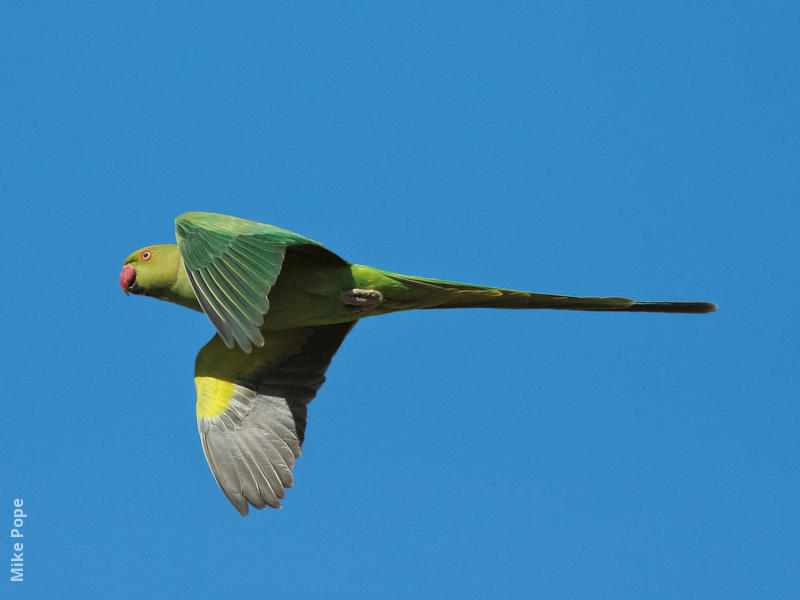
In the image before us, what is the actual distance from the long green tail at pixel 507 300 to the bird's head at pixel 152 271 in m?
1.92

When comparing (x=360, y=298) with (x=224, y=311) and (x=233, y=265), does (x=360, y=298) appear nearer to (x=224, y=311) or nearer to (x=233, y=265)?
(x=233, y=265)

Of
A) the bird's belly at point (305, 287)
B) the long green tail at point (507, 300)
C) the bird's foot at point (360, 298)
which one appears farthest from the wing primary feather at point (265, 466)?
the long green tail at point (507, 300)

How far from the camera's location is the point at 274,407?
357 inches

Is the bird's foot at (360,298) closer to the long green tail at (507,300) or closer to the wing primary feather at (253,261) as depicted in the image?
the long green tail at (507,300)

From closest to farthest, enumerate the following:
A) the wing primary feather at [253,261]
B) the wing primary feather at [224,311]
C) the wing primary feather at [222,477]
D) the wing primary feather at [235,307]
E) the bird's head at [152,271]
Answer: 1. the wing primary feather at [224,311]
2. the wing primary feather at [235,307]
3. the wing primary feather at [253,261]
4. the bird's head at [152,271]
5. the wing primary feather at [222,477]

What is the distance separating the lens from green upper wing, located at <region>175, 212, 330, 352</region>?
6598 millimetres

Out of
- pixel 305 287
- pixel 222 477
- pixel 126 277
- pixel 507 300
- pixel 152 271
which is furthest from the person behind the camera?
pixel 222 477

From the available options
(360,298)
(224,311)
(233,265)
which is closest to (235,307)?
(224,311)

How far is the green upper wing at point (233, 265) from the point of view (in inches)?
260

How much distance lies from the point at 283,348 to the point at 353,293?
1432 millimetres

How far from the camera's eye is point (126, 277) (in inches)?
338

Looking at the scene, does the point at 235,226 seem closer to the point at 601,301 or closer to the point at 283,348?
the point at 283,348

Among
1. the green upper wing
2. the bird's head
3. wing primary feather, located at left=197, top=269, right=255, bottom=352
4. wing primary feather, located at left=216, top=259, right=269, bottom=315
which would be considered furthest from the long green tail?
the bird's head

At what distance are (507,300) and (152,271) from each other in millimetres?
3031
